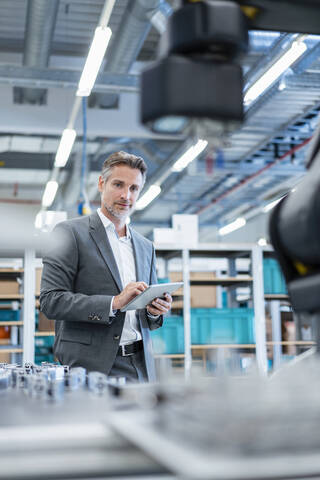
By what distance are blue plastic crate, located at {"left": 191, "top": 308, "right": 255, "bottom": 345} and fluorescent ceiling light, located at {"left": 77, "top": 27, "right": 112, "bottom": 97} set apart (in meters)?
2.08

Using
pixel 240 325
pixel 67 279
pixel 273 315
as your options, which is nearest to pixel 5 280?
pixel 240 325

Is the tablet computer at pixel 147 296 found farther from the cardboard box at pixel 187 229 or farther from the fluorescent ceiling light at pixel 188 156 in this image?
the fluorescent ceiling light at pixel 188 156

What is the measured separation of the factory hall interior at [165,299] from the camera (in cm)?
47

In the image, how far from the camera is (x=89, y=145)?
Answer: 27.3 ft

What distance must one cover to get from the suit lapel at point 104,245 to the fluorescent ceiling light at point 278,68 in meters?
2.16

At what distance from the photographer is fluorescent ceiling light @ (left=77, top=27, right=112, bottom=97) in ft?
12.3

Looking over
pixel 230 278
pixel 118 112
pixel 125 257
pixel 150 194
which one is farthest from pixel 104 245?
pixel 150 194

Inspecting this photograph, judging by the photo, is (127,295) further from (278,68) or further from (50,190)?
(50,190)

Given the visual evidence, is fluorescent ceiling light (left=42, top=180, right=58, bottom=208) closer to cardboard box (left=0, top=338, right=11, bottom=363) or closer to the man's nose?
cardboard box (left=0, top=338, right=11, bottom=363)

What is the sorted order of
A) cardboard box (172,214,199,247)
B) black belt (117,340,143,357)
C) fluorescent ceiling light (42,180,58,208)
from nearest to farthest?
black belt (117,340,143,357) < cardboard box (172,214,199,247) < fluorescent ceiling light (42,180,58,208)

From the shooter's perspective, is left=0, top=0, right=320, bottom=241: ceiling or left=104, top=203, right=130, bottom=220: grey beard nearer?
left=104, top=203, right=130, bottom=220: grey beard

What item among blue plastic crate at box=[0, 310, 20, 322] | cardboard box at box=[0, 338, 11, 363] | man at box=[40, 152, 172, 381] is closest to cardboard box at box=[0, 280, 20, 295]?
blue plastic crate at box=[0, 310, 20, 322]

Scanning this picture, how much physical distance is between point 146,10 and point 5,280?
2.65 m

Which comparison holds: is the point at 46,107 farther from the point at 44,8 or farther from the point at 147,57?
the point at 44,8
